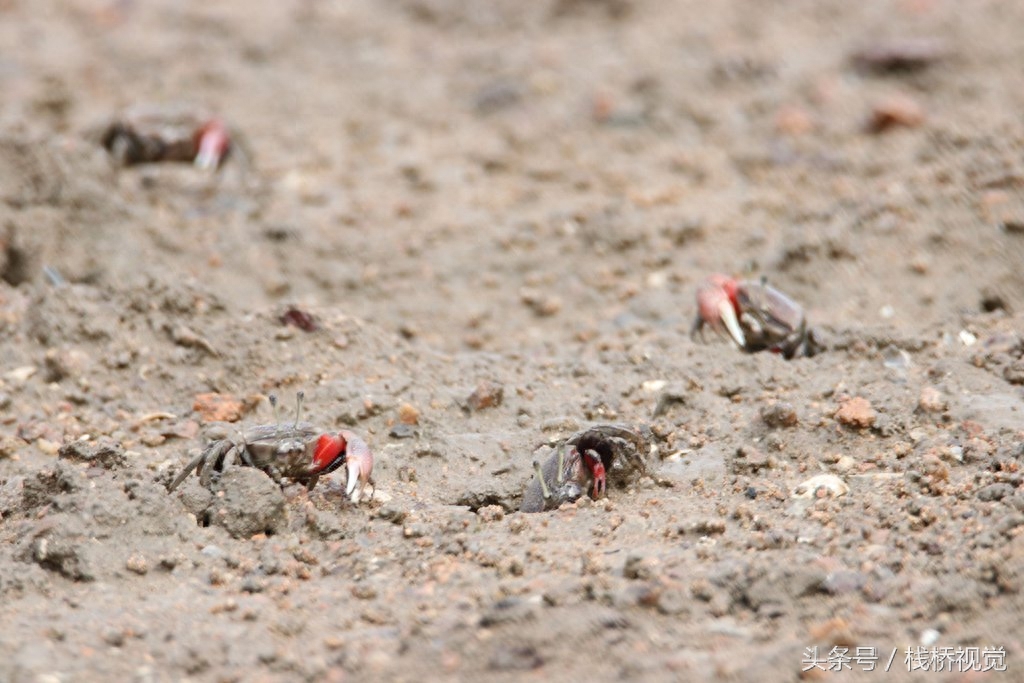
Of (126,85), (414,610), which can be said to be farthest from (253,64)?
(414,610)

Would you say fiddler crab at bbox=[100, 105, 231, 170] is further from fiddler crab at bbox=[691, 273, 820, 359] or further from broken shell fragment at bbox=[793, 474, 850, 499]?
broken shell fragment at bbox=[793, 474, 850, 499]

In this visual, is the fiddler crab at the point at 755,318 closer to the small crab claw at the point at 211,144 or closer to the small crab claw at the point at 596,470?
the small crab claw at the point at 596,470

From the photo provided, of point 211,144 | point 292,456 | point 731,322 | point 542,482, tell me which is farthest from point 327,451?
point 211,144

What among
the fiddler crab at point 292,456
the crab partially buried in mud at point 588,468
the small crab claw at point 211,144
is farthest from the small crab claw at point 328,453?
the small crab claw at point 211,144

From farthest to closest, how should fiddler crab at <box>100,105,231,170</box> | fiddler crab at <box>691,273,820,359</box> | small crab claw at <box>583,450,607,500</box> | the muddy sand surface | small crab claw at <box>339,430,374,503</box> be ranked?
fiddler crab at <box>100,105,231,170</box>
fiddler crab at <box>691,273,820,359</box>
small crab claw at <box>583,450,607,500</box>
small crab claw at <box>339,430,374,503</box>
the muddy sand surface

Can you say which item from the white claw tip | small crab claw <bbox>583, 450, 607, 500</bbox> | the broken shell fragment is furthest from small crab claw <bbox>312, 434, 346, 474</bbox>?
the white claw tip

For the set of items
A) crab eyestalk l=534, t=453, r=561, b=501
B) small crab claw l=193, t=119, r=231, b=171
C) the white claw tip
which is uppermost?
small crab claw l=193, t=119, r=231, b=171

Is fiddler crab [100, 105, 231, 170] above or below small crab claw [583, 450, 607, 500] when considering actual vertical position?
above
